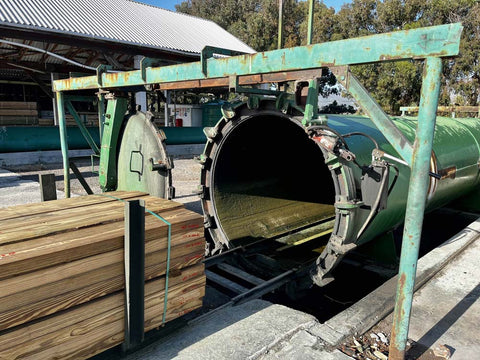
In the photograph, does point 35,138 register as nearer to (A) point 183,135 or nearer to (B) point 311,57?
(A) point 183,135

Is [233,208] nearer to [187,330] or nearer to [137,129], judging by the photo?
[137,129]

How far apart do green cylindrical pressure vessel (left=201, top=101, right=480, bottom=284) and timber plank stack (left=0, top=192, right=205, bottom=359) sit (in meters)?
1.54

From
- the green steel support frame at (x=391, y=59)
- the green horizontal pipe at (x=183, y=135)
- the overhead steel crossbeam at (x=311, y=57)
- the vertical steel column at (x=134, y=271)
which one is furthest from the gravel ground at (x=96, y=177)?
the vertical steel column at (x=134, y=271)

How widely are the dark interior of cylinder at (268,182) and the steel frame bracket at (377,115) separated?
6.58 ft

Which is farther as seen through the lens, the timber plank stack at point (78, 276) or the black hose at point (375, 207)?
the black hose at point (375, 207)

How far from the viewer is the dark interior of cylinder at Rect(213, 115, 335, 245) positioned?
5.21 meters

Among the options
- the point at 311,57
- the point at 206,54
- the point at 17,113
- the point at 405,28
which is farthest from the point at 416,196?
the point at 405,28

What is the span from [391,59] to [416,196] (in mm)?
953

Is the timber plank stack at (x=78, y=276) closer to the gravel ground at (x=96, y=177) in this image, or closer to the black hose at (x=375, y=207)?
the black hose at (x=375, y=207)

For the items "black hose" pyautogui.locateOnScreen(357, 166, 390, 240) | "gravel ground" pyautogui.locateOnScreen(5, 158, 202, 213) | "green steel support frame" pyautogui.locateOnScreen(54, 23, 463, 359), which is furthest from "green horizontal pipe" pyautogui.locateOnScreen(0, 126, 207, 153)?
"black hose" pyautogui.locateOnScreen(357, 166, 390, 240)

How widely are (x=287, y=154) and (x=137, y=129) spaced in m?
2.66

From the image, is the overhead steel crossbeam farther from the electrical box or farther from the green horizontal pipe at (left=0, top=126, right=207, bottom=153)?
the electrical box

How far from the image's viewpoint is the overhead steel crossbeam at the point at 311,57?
7.25ft

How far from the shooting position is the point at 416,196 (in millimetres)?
2350
